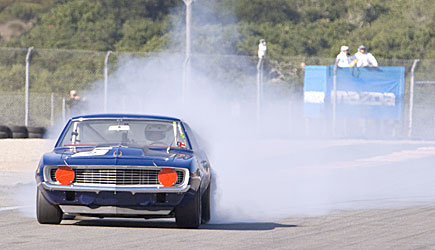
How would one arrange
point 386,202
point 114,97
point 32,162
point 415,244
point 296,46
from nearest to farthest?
point 415,244 → point 386,202 → point 32,162 → point 114,97 → point 296,46

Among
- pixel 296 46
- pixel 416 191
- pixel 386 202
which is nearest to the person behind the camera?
pixel 386 202

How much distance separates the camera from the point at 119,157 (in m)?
9.30

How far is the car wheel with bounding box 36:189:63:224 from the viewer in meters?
9.41

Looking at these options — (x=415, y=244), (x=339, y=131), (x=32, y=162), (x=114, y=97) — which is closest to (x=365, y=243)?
(x=415, y=244)

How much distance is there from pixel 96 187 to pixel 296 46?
158 ft

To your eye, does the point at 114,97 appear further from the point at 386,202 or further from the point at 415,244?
the point at 415,244

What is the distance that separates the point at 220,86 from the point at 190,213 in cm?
2291

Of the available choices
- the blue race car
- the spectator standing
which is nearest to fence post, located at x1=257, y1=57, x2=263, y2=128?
the spectator standing

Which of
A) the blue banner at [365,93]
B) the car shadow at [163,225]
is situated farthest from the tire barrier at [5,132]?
the car shadow at [163,225]

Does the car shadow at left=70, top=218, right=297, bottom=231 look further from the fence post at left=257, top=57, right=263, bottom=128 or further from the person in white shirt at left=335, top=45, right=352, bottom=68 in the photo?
the person in white shirt at left=335, top=45, right=352, bottom=68

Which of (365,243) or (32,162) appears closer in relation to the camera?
(365,243)

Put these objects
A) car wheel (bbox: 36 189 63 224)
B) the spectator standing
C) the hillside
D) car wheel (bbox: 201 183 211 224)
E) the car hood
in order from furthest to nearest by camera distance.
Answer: the hillside, the spectator standing, car wheel (bbox: 201 183 211 224), car wheel (bbox: 36 189 63 224), the car hood

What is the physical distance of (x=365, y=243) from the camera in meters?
8.77

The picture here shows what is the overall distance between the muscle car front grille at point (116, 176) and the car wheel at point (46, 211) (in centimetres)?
38
